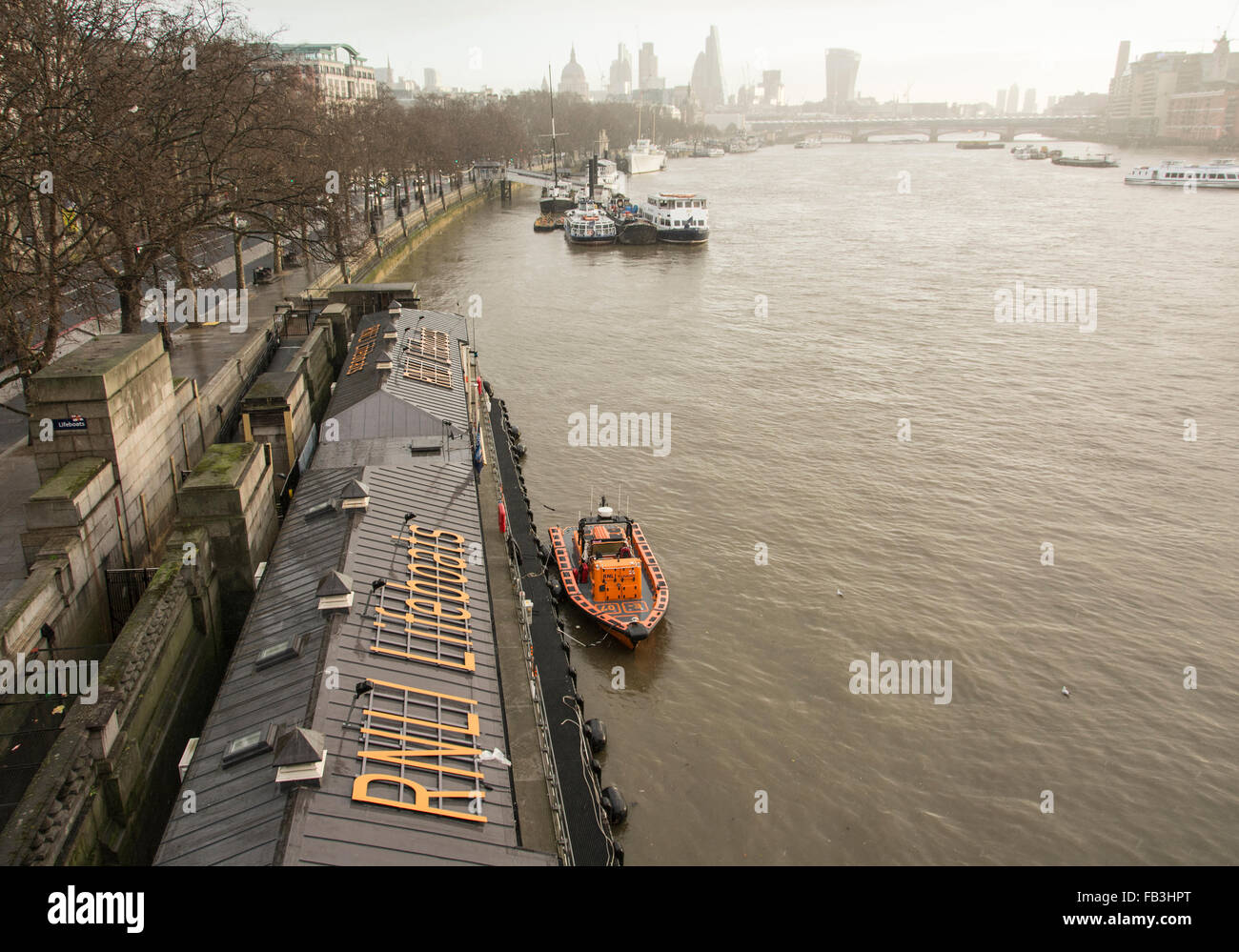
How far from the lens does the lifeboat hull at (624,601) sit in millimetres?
23047

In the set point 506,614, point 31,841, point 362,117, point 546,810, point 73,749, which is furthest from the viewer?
point 362,117

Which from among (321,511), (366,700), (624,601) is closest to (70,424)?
(321,511)

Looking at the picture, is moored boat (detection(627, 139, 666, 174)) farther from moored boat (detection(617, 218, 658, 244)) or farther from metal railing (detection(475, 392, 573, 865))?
metal railing (detection(475, 392, 573, 865))

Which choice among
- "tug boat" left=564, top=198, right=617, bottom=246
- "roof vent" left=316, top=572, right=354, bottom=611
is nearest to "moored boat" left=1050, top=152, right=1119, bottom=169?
"tug boat" left=564, top=198, right=617, bottom=246

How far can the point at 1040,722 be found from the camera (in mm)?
20672

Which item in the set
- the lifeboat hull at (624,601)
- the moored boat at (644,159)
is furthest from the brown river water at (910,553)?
the moored boat at (644,159)

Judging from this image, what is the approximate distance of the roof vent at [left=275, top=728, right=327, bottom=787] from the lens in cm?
1052

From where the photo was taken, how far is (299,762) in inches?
416

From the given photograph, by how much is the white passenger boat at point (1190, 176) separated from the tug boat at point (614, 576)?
12482 centimetres

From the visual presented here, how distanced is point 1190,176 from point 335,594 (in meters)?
139

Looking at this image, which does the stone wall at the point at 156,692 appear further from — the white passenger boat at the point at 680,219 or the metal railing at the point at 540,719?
the white passenger boat at the point at 680,219
